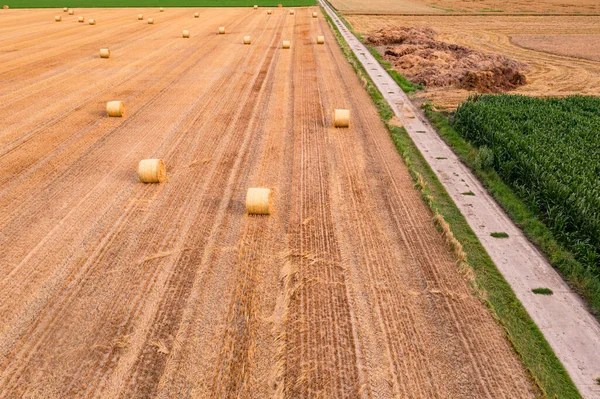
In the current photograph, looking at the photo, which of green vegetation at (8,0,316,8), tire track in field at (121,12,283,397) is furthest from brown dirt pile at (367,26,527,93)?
green vegetation at (8,0,316,8)

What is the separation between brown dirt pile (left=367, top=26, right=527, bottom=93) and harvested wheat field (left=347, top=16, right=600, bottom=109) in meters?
0.06

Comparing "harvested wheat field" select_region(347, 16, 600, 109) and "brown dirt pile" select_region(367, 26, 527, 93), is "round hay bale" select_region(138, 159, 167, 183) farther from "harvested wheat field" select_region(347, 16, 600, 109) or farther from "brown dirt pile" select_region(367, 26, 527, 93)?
"brown dirt pile" select_region(367, 26, 527, 93)

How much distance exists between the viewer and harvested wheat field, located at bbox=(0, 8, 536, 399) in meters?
5.68

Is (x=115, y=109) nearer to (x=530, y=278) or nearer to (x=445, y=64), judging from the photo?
(x=530, y=278)

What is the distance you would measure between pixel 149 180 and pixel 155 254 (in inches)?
122

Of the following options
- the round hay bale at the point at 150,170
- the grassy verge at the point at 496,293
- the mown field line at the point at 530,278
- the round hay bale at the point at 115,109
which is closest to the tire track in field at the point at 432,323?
the grassy verge at the point at 496,293

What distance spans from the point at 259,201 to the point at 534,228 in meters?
6.20

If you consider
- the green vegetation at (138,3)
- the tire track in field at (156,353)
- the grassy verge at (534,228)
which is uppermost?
the green vegetation at (138,3)

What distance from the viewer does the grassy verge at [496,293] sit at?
19.1ft

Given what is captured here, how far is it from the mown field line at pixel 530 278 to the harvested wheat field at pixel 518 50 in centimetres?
708

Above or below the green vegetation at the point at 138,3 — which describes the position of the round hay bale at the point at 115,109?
below

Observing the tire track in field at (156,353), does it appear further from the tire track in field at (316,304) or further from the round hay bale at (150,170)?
the round hay bale at (150,170)

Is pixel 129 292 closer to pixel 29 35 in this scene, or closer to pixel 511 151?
pixel 511 151

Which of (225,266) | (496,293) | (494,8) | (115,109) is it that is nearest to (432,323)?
(496,293)
